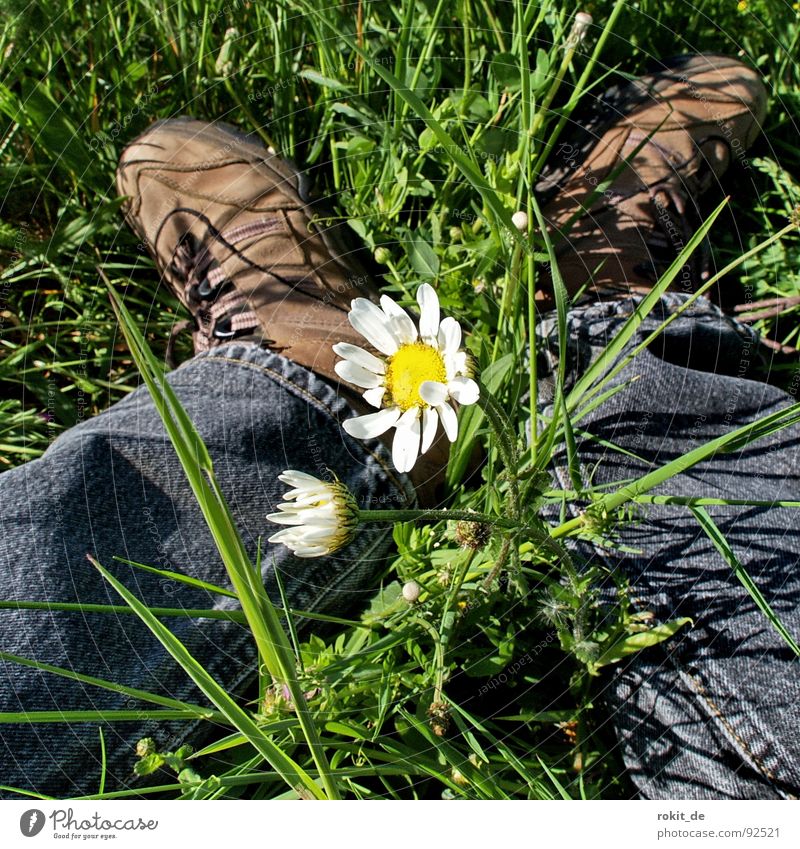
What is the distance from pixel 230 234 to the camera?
0.75 meters

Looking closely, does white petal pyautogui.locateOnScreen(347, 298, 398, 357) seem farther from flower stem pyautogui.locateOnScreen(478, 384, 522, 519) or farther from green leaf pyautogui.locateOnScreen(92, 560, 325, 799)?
green leaf pyautogui.locateOnScreen(92, 560, 325, 799)

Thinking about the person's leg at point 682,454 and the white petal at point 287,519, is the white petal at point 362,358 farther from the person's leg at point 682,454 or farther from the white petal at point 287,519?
the person's leg at point 682,454

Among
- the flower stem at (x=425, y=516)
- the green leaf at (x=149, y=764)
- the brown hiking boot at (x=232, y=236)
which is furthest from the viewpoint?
the brown hiking boot at (x=232, y=236)

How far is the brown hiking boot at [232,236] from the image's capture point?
697 mm

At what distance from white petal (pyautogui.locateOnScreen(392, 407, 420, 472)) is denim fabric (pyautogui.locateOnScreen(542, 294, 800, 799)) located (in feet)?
0.66

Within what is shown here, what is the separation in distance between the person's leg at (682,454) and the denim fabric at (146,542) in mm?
198

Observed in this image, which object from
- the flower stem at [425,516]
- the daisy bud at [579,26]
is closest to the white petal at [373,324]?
the flower stem at [425,516]

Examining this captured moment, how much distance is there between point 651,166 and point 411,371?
50 cm

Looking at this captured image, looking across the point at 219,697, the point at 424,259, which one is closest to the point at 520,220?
the point at 424,259

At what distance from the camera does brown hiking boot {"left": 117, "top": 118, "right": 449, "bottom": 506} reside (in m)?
0.70

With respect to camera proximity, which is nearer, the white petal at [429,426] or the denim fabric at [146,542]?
the white petal at [429,426]

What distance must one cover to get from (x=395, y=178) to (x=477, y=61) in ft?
0.49
